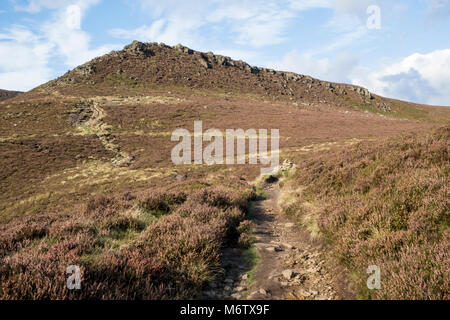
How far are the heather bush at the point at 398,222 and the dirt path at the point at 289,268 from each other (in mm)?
482

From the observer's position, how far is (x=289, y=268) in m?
5.04

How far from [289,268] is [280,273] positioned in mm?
328

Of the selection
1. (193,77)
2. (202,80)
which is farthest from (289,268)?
(193,77)

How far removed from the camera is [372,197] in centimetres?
613

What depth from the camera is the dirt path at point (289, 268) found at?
4.10m

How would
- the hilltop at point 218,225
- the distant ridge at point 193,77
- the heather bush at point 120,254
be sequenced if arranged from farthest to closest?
1. the distant ridge at point 193,77
2. the hilltop at point 218,225
3. the heather bush at point 120,254

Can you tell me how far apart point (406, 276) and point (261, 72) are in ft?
353

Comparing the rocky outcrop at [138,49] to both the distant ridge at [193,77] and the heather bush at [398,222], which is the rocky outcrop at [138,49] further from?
the heather bush at [398,222]

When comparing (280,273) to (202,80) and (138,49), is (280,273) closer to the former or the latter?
(202,80)

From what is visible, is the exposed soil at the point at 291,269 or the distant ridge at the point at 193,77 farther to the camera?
the distant ridge at the point at 193,77

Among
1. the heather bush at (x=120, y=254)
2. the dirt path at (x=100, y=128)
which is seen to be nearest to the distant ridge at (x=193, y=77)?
the dirt path at (x=100, y=128)
